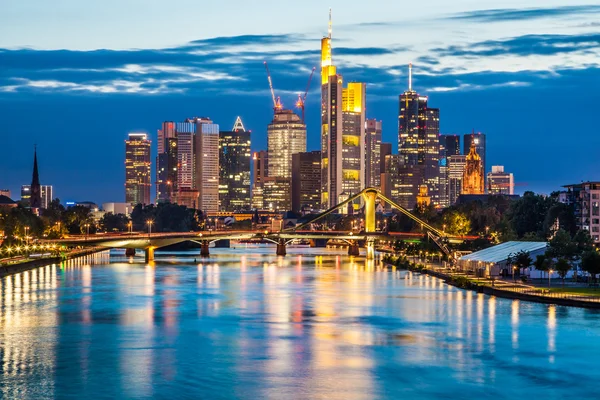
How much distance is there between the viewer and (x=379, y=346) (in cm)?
5834

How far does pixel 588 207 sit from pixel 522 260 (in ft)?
176

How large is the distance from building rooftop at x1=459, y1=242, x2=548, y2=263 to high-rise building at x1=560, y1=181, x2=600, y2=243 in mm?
31247

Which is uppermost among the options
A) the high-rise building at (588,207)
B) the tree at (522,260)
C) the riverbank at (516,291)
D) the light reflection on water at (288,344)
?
the high-rise building at (588,207)

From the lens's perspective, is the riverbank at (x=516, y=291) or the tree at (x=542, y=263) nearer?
the riverbank at (x=516, y=291)

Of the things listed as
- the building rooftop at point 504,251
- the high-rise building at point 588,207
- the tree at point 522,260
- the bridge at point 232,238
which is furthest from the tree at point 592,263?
the bridge at point 232,238

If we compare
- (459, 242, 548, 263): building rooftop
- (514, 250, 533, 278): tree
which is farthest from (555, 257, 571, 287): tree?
(459, 242, 548, 263): building rooftop

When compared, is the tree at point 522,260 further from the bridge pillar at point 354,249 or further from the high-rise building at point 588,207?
the bridge pillar at point 354,249

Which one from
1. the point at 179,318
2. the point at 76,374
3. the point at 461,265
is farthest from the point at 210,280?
the point at 76,374

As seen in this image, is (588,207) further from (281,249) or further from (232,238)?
(281,249)

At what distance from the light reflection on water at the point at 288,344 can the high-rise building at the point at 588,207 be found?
170 ft

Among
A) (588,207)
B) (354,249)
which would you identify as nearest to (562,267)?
(588,207)

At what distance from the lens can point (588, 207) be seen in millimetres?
144250

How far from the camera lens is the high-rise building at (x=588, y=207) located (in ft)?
464

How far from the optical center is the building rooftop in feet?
326
